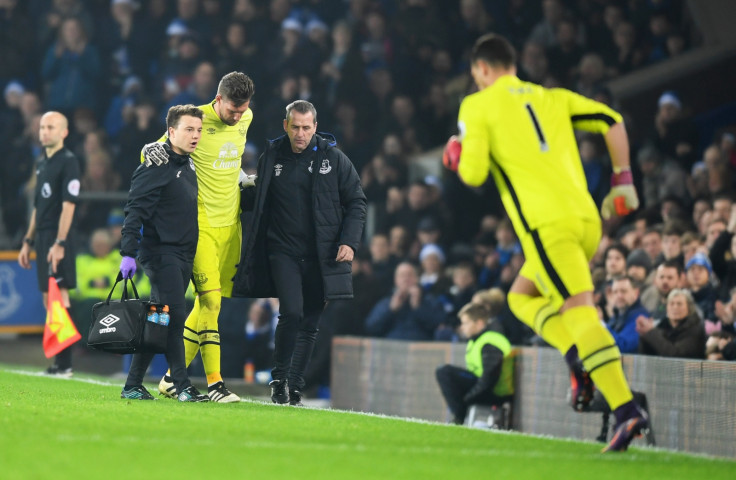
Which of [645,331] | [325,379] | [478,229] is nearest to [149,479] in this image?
[645,331]

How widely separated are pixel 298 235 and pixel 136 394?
5.08ft

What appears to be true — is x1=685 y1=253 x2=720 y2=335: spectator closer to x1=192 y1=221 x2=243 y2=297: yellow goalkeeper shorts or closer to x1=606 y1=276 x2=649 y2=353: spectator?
x1=606 y1=276 x2=649 y2=353: spectator

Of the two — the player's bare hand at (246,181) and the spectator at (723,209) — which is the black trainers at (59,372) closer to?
the player's bare hand at (246,181)

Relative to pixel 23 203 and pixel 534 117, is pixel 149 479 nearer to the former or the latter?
pixel 534 117

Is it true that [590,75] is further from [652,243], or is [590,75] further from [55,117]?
[55,117]

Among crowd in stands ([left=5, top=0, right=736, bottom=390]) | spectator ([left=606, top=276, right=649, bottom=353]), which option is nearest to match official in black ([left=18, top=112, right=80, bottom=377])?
crowd in stands ([left=5, top=0, right=736, bottom=390])

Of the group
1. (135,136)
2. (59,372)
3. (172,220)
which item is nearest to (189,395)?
(172,220)

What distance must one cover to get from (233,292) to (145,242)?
856 mm

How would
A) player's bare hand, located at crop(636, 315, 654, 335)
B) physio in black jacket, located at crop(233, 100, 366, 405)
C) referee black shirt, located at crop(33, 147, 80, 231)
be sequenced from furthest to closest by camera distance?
referee black shirt, located at crop(33, 147, 80, 231) < player's bare hand, located at crop(636, 315, 654, 335) < physio in black jacket, located at crop(233, 100, 366, 405)

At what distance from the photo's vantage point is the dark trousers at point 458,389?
12.1 m

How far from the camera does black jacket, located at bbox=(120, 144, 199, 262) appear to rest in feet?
27.3

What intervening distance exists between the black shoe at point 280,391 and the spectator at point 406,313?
582 centimetres

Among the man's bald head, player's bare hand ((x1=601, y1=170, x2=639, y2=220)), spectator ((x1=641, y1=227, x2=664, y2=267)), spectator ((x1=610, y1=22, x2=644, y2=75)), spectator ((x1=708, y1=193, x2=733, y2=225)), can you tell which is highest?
spectator ((x1=610, y1=22, x2=644, y2=75))

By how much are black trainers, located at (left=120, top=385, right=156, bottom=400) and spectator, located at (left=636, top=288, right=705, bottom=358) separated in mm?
4286
